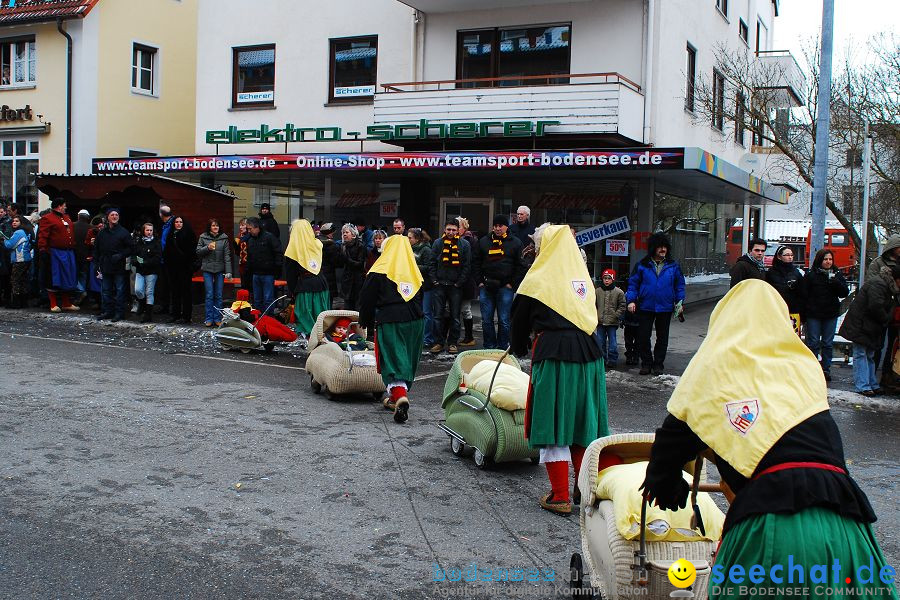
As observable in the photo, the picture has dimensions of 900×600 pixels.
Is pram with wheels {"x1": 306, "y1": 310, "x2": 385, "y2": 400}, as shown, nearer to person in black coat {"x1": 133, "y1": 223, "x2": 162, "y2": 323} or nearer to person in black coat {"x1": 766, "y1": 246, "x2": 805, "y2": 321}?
person in black coat {"x1": 766, "y1": 246, "x2": 805, "y2": 321}

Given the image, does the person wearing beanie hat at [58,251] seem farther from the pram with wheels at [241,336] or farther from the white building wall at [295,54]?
the white building wall at [295,54]

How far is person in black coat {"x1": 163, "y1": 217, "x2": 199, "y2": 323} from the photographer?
1595cm

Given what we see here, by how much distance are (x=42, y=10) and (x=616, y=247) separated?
18385 mm

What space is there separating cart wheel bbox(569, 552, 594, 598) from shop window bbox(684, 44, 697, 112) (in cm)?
1765

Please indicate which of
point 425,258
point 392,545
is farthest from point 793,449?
point 425,258

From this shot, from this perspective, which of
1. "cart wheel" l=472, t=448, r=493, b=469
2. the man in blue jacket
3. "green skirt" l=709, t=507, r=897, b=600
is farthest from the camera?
the man in blue jacket

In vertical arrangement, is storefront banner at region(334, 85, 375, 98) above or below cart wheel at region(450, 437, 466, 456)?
above

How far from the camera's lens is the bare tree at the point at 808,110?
1941 centimetres

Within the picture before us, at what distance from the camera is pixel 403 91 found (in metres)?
19.3

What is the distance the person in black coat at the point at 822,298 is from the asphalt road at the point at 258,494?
1677 mm

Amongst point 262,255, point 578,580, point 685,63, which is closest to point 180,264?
point 262,255

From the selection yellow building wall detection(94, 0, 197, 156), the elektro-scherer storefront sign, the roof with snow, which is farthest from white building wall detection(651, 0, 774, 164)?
the roof with snow

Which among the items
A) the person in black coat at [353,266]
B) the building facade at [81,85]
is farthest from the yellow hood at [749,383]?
the building facade at [81,85]

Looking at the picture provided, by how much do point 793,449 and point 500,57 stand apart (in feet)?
59.6
